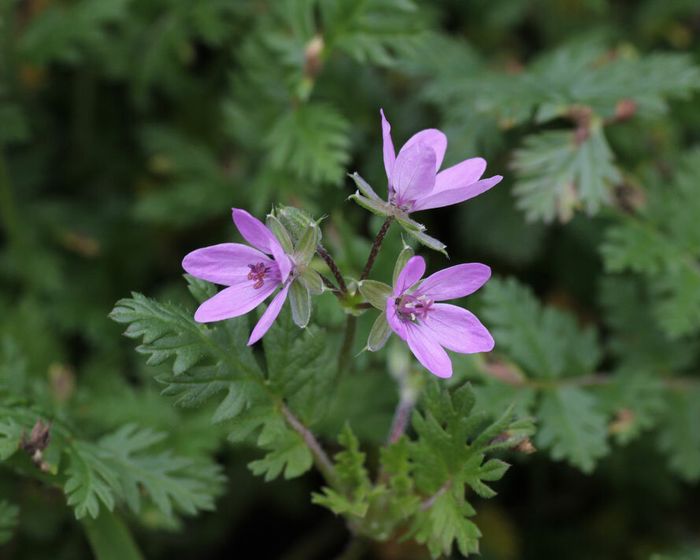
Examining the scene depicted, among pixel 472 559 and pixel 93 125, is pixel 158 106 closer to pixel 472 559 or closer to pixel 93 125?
pixel 93 125

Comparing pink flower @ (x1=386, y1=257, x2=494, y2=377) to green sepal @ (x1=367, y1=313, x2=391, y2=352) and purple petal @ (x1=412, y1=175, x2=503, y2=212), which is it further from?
purple petal @ (x1=412, y1=175, x2=503, y2=212)

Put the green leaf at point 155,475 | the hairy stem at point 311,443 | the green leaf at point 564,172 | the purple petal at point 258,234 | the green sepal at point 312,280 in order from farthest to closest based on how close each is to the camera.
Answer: the green leaf at point 564,172
the green leaf at point 155,475
the hairy stem at point 311,443
the green sepal at point 312,280
the purple petal at point 258,234

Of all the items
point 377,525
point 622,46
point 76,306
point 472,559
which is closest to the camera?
point 377,525

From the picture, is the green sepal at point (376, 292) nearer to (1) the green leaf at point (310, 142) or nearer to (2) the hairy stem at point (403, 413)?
(2) the hairy stem at point (403, 413)

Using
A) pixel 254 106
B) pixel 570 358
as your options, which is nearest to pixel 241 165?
pixel 254 106

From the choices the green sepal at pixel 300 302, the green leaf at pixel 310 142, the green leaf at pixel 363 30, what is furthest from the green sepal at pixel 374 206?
the green leaf at pixel 363 30

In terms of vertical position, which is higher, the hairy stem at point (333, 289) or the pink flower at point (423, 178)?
the pink flower at point (423, 178)

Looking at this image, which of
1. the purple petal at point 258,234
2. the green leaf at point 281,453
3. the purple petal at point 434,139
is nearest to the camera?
the purple petal at point 258,234
